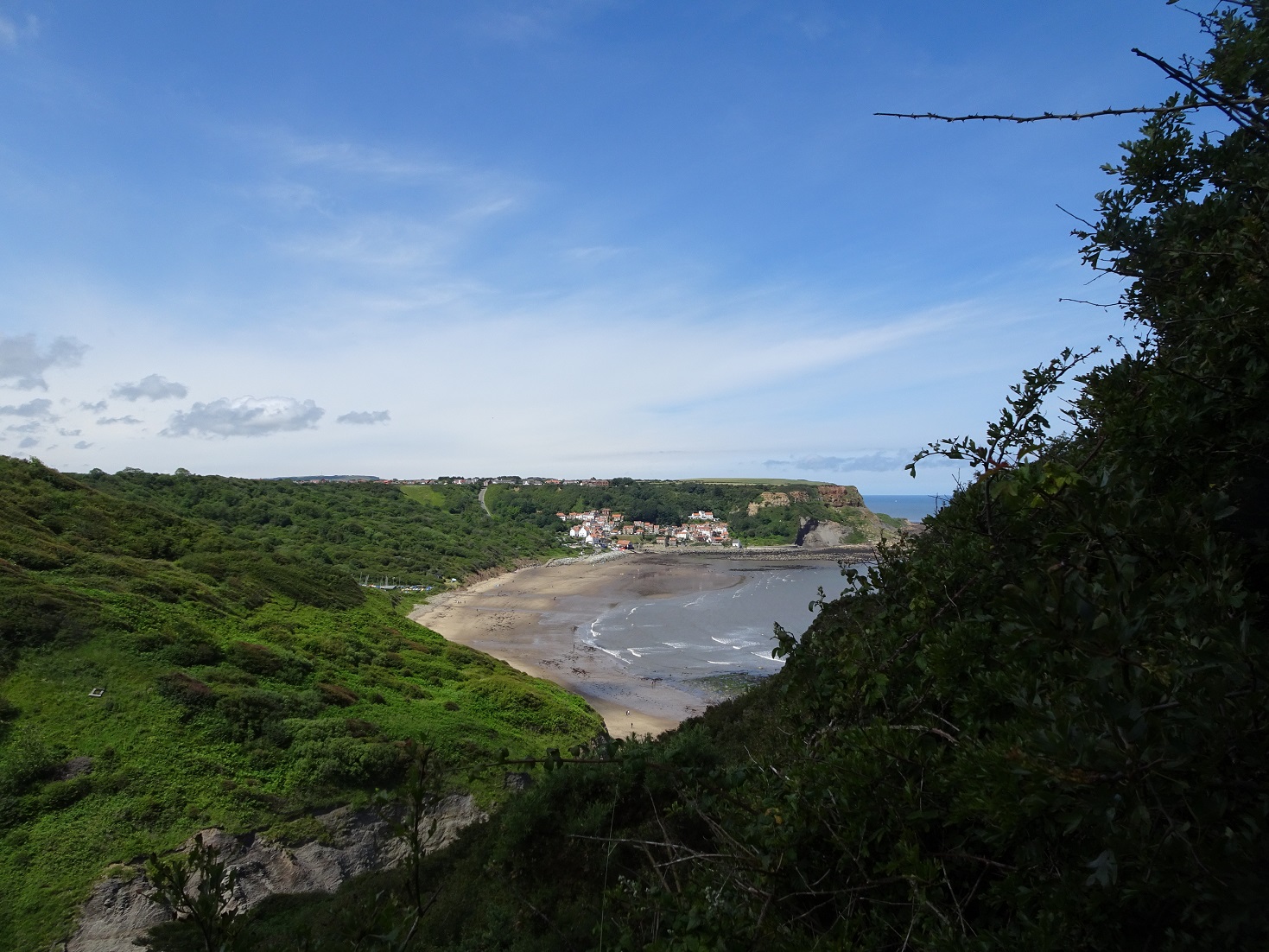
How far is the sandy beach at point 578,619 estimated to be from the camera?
29422 millimetres

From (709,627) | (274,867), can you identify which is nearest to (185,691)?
(274,867)

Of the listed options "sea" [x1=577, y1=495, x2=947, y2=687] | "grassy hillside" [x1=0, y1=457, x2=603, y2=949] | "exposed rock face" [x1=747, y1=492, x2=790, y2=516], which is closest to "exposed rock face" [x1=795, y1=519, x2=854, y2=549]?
"exposed rock face" [x1=747, y1=492, x2=790, y2=516]

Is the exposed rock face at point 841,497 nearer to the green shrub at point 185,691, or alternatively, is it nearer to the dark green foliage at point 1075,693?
the green shrub at point 185,691

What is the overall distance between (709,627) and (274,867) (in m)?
34.8

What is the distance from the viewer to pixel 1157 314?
9.63 feet

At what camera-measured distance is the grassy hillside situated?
12844 millimetres

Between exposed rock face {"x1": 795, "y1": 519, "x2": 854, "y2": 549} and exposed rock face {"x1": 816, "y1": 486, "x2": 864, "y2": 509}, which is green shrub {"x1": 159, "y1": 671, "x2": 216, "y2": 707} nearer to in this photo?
exposed rock face {"x1": 795, "y1": 519, "x2": 854, "y2": 549}

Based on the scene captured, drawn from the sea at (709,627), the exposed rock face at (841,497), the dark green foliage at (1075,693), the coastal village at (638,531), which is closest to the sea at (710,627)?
the sea at (709,627)

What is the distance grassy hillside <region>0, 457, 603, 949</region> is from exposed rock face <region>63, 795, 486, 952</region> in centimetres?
42

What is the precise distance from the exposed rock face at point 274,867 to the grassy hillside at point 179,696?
415mm

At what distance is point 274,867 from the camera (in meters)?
12.8

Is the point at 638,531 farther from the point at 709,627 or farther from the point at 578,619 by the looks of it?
the point at 709,627

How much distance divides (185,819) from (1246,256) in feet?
56.0

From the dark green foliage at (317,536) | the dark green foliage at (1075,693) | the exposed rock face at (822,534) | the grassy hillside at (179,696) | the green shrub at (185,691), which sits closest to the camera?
the dark green foliage at (1075,693)
